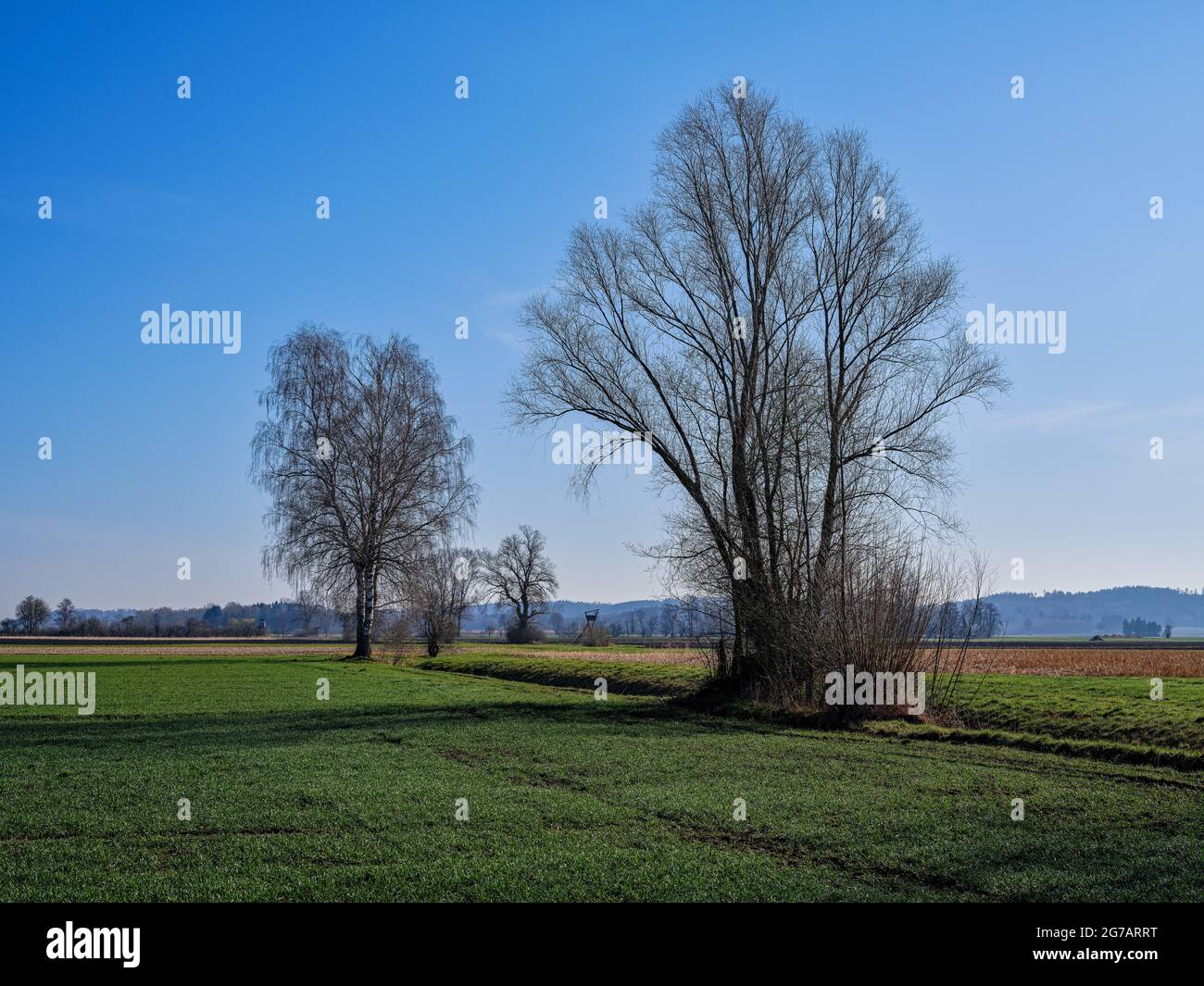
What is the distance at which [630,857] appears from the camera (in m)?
8.87

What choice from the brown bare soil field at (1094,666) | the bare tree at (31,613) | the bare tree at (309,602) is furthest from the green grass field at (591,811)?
the bare tree at (31,613)

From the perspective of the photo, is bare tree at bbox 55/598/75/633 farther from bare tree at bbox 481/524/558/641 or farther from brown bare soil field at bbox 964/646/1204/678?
brown bare soil field at bbox 964/646/1204/678

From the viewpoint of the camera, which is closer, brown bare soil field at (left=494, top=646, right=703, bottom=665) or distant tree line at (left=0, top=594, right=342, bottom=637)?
brown bare soil field at (left=494, top=646, right=703, bottom=665)

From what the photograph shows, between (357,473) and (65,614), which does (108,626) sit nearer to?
(65,614)

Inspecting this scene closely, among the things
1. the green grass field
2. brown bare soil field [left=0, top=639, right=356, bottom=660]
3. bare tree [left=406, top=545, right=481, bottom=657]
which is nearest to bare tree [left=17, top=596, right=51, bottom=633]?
brown bare soil field [left=0, top=639, right=356, bottom=660]

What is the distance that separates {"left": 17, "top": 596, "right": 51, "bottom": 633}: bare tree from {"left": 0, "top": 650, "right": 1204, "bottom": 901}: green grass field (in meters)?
122

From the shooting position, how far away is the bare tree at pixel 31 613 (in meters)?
126

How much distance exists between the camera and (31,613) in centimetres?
12644

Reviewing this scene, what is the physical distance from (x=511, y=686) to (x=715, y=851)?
2712cm

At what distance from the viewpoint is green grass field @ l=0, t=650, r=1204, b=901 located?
8.07 m

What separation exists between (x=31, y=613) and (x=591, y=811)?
13802 cm

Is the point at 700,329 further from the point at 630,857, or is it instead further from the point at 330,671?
the point at 330,671
